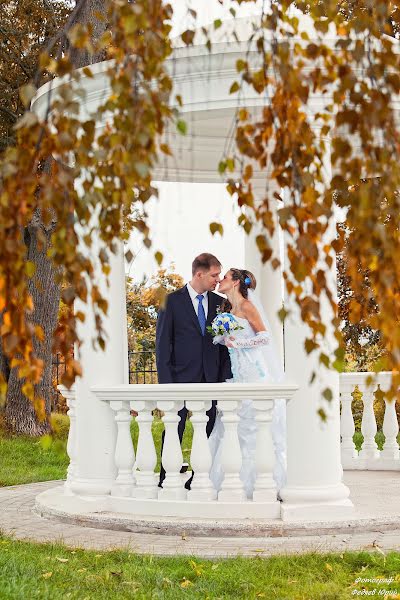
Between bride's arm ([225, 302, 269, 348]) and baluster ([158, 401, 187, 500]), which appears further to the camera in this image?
bride's arm ([225, 302, 269, 348])

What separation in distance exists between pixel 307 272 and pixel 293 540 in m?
5.10

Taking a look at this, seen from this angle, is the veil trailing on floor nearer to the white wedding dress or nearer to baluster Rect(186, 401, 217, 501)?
the white wedding dress

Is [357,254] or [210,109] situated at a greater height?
[210,109]

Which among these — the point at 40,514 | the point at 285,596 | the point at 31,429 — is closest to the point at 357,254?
the point at 285,596

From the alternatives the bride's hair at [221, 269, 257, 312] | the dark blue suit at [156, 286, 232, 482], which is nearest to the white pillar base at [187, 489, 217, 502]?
the dark blue suit at [156, 286, 232, 482]

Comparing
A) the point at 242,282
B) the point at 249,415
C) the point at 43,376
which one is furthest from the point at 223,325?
the point at 43,376

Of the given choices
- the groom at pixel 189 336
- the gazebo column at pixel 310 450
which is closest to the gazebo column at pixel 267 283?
the groom at pixel 189 336

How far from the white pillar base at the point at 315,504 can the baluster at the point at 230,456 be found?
0.44 metres

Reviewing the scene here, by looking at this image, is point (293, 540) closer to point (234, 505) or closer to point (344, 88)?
point (234, 505)

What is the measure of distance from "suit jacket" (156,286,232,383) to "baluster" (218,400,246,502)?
104 centimetres

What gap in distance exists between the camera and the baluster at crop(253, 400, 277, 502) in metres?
8.70

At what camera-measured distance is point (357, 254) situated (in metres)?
3.34

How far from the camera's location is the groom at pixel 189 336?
9633 millimetres

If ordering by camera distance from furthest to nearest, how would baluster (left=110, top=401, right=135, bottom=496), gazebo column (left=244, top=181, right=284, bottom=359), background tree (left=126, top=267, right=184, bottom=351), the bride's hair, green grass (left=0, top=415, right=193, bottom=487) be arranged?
background tree (left=126, top=267, right=184, bottom=351), green grass (left=0, top=415, right=193, bottom=487), gazebo column (left=244, top=181, right=284, bottom=359), the bride's hair, baluster (left=110, top=401, right=135, bottom=496)
